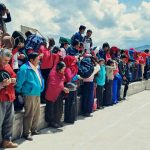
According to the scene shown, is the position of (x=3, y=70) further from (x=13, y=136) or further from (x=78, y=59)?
(x=78, y=59)

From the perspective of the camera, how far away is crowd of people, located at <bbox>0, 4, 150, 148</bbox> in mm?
6879

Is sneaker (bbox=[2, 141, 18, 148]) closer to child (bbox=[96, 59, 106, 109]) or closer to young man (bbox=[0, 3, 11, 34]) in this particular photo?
young man (bbox=[0, 3, 11, 34])

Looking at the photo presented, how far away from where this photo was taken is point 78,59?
33.0 ft

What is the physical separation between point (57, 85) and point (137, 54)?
954 cm

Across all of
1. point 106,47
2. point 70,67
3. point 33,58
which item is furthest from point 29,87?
point 106,47

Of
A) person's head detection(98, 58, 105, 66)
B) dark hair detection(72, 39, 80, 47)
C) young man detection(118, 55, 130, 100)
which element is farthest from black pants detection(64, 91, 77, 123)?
young man detection(118, 55, 130, 100)

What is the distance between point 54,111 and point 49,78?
753mm

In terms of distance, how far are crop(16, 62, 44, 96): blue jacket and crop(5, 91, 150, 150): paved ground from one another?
0.96m

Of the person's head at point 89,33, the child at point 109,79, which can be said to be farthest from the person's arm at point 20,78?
the person's head at point 89,33

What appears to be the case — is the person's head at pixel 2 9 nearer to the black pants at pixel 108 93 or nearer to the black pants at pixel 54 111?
the black pants at pixel 54 111

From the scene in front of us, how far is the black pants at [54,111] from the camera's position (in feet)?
28.2

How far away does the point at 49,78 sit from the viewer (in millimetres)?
8609

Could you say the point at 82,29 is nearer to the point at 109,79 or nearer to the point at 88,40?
the point at 88,40

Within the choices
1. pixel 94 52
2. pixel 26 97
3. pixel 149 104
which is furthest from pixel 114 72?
pixel 26 97
